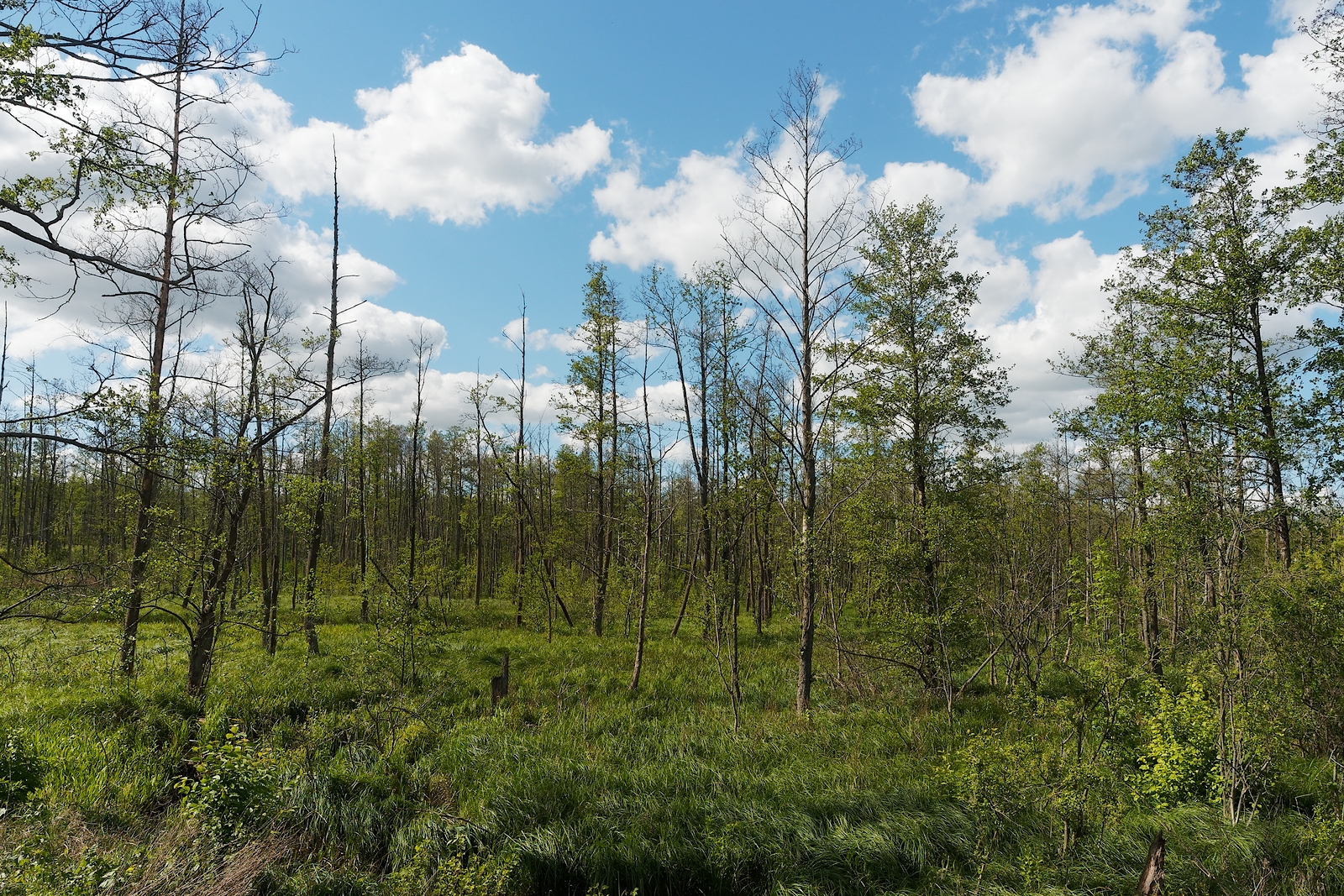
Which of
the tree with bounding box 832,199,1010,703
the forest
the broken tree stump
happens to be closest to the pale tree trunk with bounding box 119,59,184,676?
the forest

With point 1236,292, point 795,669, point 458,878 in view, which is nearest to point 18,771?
point 458,878

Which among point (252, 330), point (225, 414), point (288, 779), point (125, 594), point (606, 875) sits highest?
point (252, 330)

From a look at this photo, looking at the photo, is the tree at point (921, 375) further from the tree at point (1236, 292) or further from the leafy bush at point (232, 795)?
the leafy bush at point (232, 795)

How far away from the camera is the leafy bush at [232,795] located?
5141mm

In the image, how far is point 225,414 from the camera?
10445 millimetres

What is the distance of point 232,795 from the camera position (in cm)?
531

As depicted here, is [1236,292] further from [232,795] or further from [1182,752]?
[232,795]

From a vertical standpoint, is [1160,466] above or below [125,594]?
above

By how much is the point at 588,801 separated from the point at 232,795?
347 cm

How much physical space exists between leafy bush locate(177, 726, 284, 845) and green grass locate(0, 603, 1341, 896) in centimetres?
12

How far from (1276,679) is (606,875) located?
8.13m

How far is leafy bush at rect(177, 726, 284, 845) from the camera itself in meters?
5.14

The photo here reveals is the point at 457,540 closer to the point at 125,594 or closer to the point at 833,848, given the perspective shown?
A: the point at 125,594

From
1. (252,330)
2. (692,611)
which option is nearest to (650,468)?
(252,330)
